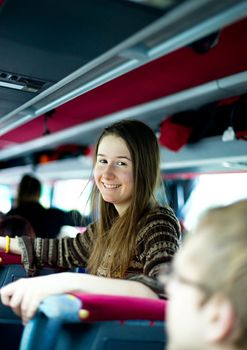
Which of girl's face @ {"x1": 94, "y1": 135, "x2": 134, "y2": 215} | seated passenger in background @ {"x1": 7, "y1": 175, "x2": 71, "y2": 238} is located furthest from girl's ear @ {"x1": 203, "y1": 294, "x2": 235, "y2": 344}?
seated passenger in background @ {"x1": 7, "y1": 175, "x2": 71, "y2": 238}

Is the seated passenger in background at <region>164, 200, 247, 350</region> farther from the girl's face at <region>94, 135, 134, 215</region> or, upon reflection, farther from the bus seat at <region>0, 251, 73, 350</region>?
the bus seat at <region>0, 251, 73, 350</region>

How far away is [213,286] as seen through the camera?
89 centimetres

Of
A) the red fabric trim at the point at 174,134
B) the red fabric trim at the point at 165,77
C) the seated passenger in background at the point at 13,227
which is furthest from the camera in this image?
the red fabric trim at the point at 174,134

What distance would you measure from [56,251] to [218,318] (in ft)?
4.27

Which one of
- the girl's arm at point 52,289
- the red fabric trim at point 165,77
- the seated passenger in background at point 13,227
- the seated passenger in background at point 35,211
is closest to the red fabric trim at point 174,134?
the red fabric trim at point 165,77

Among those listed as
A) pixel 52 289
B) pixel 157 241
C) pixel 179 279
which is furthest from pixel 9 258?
pixel 179 279

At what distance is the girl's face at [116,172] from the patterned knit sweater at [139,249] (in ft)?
0.50

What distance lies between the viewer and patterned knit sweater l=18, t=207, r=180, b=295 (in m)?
1.55

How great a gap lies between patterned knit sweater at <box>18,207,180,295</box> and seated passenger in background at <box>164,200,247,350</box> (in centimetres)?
38

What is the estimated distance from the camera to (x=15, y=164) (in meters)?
9.61

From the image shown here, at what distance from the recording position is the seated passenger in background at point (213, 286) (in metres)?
0.88

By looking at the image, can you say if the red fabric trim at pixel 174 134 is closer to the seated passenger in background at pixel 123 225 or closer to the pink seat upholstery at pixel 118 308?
the seated passenger in background at pixel 123 225

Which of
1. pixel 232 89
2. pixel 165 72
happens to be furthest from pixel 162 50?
pixel 165 72

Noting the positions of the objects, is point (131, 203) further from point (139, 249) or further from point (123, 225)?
point (139, 249)
